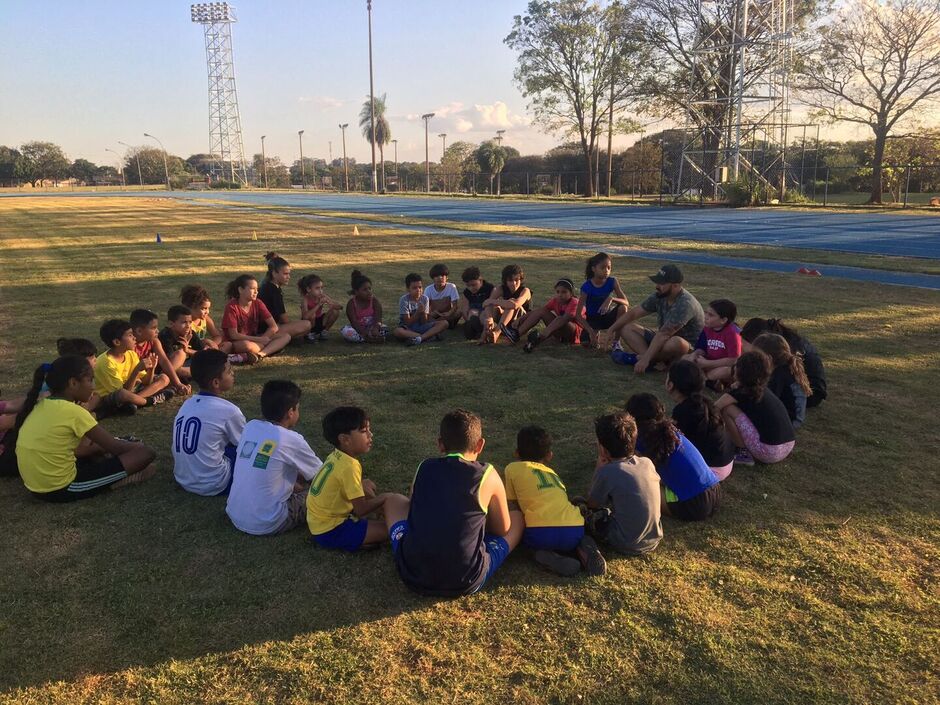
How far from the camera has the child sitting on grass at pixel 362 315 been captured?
7.80 m

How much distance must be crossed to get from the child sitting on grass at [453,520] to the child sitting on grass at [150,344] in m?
3.68

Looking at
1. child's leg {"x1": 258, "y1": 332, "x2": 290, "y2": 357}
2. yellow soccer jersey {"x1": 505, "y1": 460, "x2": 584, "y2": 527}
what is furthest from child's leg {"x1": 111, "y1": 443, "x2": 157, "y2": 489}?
Answer: child's leg {"x1": 258, "y1": 332, "x2": 290, "y2": 357}

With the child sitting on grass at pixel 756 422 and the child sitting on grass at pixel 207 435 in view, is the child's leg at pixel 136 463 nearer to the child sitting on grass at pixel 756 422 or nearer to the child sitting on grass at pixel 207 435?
the child sitting on grass at pixel 207 435

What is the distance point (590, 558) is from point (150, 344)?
4.55 metres

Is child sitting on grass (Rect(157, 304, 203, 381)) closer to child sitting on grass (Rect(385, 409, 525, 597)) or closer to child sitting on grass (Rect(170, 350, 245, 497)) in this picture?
child sitting on grass (Rect(170, 350, 245, 497))

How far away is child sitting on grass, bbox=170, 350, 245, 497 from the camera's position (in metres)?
4.16

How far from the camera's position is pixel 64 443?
404 centimetres

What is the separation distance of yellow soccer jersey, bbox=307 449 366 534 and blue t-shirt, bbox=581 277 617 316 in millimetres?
4561

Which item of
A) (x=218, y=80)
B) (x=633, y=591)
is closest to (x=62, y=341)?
(x=633, y=591)

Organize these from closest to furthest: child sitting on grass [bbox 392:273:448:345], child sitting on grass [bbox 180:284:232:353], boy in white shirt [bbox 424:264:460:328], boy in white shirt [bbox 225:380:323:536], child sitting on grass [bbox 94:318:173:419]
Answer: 1. boy in white shirt [bbox 225:380:323:536]
2. child sitting on grass [bbox 94:318:173:419]
3. child sitting on grass [bbox 180:284:232:353]
4. child sitting on grass [bbox 392:273:448:345]
5. boy in white shirt [bbox 424:264:460:328]

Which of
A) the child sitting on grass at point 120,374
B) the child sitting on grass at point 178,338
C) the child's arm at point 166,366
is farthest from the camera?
the child sitting on grass at point 178,338

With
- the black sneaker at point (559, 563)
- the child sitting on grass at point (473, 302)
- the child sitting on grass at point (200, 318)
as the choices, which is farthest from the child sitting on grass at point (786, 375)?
the child sitting on grass at point (200, 318)

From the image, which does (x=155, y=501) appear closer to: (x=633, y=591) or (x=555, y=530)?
(x=555, y=530)

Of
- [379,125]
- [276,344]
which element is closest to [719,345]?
[276,344]
